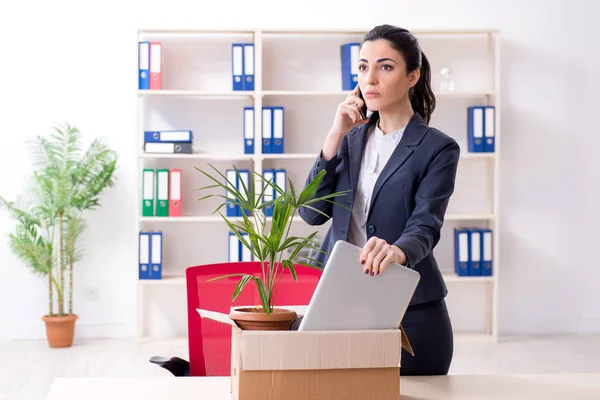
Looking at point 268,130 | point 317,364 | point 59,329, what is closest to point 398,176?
point 317,364

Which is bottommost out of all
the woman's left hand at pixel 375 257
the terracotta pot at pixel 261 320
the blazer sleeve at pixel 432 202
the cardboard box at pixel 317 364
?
the cardboard box at pixel 317 364

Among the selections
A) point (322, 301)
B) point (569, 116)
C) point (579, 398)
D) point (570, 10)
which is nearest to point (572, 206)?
point (569, 116)

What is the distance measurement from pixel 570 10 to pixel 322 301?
4.46 meters

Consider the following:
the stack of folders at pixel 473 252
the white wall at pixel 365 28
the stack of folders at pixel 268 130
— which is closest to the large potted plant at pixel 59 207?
the white wall at pixel 365 28

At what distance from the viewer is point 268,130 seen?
4.84 metres

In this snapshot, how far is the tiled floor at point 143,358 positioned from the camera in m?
4.12

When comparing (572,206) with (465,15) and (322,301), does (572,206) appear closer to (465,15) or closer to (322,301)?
(465,15)

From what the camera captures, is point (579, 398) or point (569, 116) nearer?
point (579, 398)

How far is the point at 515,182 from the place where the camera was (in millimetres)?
5188

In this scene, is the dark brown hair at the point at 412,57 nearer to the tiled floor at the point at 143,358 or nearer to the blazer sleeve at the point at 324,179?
the blazer sleeve at the point at 324,179

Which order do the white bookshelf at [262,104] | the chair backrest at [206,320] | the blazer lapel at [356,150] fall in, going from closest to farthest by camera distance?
the blazer lapel at [356,150], the chair backrest at [206,320], the white bookshelf at [262,104]

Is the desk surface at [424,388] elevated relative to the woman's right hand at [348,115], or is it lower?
lower

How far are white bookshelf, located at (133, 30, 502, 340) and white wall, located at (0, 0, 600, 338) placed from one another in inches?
4.1

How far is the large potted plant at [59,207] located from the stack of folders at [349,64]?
154 cm
